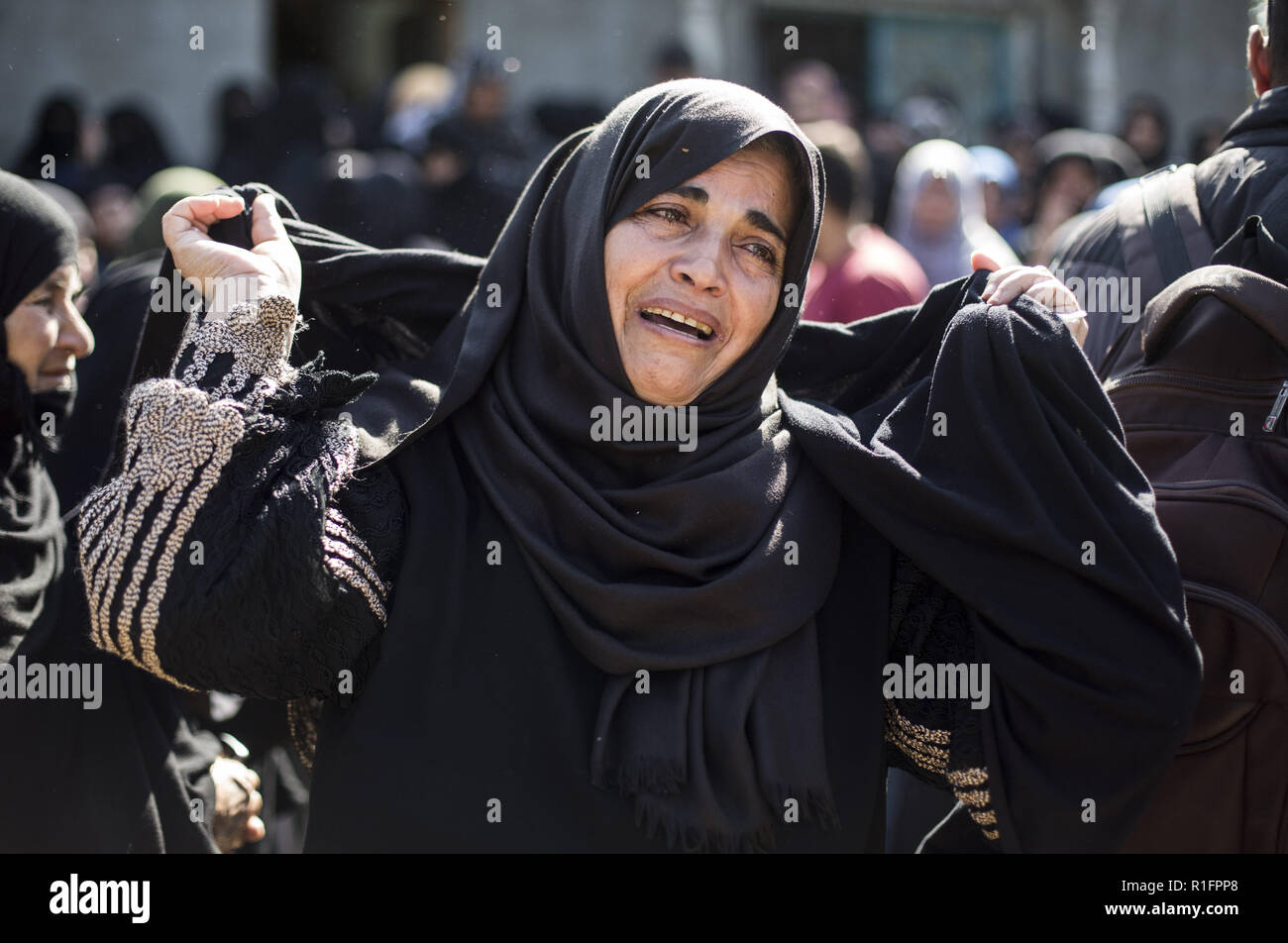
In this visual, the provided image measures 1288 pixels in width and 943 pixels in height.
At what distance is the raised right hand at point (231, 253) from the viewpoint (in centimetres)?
213

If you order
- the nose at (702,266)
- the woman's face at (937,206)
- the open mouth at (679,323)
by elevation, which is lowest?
the open mouth at (679,323)

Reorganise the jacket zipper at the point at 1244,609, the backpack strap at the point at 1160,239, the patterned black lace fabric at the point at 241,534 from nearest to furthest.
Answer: the patterned black lace fabric at the point at 241,534 < the jacket zipper at the point at 1244,609 < the backpack strap at the point at 1160,239

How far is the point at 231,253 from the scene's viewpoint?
7.11ft

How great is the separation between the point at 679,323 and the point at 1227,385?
90 centimetres

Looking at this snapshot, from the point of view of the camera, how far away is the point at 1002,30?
40.1 ft

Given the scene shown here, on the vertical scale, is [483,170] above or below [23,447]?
above

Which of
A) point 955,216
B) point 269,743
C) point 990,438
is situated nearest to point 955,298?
point 990,438

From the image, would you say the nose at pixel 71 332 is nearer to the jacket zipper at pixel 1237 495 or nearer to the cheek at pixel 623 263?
the cheek at pixel 623 263

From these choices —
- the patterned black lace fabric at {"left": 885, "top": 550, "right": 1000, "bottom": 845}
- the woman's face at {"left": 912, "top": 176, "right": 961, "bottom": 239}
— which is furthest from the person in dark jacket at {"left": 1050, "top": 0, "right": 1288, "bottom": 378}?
the woman's face at {"left": 912, "top": 176, "right": 961, "bottom": 239}

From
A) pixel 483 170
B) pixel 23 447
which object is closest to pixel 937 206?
pixel 483 170

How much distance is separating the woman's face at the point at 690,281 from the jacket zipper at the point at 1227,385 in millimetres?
659

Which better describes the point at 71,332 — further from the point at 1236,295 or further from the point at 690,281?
the point at 1236,295

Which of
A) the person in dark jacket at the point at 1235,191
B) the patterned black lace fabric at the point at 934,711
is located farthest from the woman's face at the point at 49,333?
the person in dark jacket at the point at 1235,191

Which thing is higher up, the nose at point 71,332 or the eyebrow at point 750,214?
the eyebrow at point 750,214
